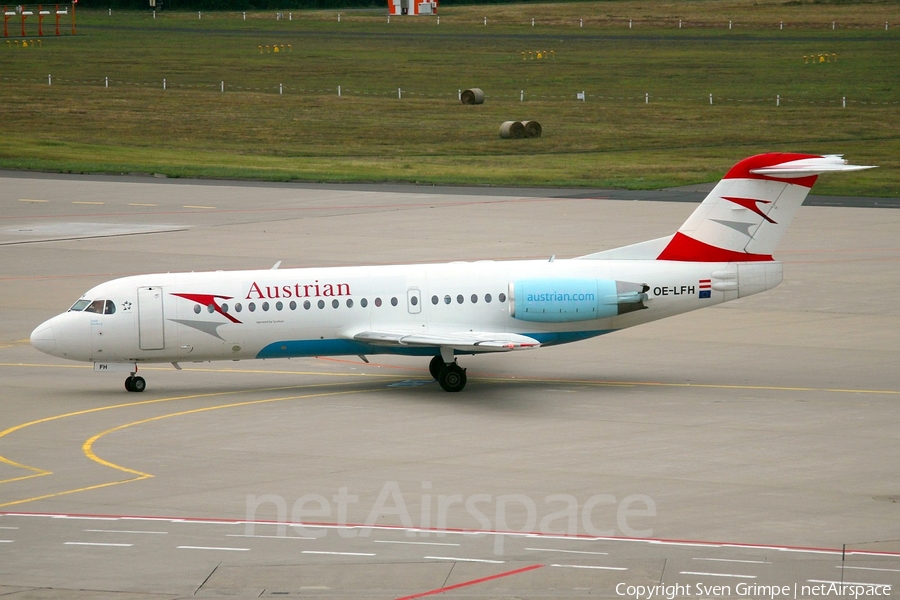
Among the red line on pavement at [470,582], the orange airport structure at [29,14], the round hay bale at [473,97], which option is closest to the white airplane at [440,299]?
the red line on pavement at [470,582]

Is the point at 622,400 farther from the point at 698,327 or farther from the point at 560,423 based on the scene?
the point at 698,327

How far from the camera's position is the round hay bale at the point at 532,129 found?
3615 inches

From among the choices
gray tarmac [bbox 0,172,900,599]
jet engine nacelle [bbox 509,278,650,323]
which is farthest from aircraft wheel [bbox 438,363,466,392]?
jet engine nacelle [bbox 509,278,650,323]

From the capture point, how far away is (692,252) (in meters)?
34.6

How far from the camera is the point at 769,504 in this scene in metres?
23.7

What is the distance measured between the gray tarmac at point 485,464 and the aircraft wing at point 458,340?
4.75 ft

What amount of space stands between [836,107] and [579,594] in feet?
299

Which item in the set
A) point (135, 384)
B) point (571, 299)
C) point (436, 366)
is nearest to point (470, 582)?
point (571, 299)

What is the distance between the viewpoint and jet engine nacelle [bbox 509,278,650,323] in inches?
1328

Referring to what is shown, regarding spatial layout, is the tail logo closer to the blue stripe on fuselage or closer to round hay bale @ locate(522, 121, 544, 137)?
the blue stripe on fuselage

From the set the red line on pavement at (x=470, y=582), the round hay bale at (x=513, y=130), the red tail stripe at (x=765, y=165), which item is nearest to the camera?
the red line on pavement at (x=470, y=582)

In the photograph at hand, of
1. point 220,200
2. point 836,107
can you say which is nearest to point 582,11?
point 836,107
